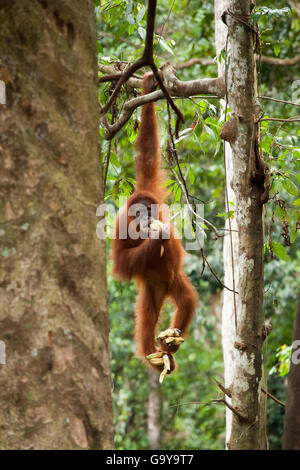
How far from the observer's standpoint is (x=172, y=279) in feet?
13.8

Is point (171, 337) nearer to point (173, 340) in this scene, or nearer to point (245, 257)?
point (173, 340)

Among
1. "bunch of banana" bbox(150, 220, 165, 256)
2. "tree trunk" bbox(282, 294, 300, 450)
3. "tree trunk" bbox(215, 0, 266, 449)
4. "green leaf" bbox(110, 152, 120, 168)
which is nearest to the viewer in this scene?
"tree trunk" bbox(282, 294, 300, 450)

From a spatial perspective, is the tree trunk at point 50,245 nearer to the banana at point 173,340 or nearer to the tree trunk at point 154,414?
the banana at point 173,340

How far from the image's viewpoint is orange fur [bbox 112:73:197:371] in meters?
3.91

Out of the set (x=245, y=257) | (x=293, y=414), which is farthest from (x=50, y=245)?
(x=245, y=257)

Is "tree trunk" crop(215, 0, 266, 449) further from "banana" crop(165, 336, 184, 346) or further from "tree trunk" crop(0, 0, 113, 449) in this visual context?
"banana" crop(165, 336, 184, 346)

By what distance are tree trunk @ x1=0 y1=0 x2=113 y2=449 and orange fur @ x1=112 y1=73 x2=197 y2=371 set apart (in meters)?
2.38

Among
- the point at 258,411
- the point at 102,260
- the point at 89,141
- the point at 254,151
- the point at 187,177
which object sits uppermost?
the point at 187,177

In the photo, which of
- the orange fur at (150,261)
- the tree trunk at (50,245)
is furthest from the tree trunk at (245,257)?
the orange fur at (150,261)

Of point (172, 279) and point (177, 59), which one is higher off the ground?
point (177, 59)

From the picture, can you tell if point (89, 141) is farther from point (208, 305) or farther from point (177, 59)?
point (208, 305)

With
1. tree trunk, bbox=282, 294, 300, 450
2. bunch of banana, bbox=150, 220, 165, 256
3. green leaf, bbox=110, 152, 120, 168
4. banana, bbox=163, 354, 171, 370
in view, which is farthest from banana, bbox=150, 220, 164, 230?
tree trunk, bbox=282, 294, 300, 450

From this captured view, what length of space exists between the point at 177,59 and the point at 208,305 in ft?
12.3
